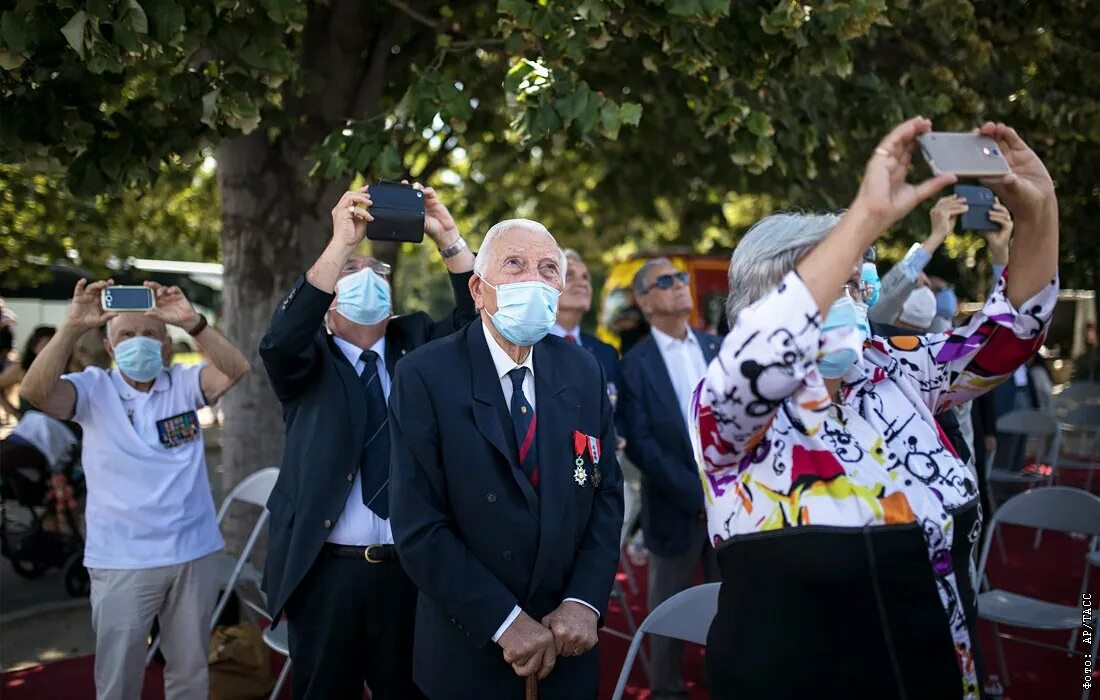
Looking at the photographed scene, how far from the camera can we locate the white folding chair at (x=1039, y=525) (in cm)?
428

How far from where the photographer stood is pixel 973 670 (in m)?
1.88

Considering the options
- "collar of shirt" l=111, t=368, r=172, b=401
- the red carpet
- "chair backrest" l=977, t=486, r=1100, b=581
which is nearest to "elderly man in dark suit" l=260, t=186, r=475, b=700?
"collar of shirt" l=111, t=368, r=172, b=401

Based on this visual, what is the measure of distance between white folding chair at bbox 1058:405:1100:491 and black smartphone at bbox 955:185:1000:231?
8481 mm

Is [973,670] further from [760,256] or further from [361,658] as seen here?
[361,658]

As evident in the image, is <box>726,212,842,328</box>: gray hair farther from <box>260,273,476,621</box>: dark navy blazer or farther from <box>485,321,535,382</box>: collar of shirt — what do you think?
<box>260,273,476,621</box>: dark navy blazer

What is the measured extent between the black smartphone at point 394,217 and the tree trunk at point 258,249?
298 centimetres

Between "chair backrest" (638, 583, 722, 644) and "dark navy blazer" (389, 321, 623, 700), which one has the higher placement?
"dark navy blazer" (389, 321, 623, 700)

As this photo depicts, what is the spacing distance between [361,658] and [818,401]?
6.84 ft

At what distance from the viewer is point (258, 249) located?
557 cm

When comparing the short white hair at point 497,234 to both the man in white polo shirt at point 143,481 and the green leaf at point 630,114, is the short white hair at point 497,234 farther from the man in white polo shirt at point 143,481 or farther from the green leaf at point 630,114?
the green leaf at point 630,114

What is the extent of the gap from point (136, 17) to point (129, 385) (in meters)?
1.44

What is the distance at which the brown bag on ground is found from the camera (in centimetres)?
446

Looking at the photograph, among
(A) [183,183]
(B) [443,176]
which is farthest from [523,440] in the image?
(B) [443,176]

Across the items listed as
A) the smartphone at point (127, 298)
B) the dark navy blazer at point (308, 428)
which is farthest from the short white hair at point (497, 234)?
the smartphone at point (127, 298)
